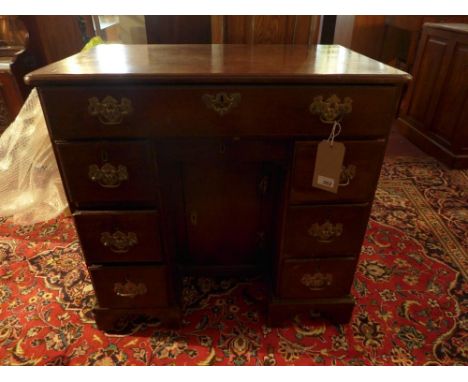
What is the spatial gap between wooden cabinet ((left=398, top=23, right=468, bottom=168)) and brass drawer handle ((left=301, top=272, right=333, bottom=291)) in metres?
1.74

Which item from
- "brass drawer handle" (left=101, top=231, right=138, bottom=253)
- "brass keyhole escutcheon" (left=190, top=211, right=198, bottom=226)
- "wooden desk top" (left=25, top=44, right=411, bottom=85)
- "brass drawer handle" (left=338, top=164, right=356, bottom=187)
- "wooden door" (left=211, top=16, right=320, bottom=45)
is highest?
"wooden door" (left=211, top=16, right=320, bottom=45)

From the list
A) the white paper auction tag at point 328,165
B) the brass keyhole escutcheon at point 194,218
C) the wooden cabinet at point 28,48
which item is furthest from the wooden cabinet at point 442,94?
the wooden cabinet at point 28,48

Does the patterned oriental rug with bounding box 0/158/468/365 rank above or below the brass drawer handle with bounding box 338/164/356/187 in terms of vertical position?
below

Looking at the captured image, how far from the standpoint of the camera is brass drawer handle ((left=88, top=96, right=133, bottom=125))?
793 millimetres

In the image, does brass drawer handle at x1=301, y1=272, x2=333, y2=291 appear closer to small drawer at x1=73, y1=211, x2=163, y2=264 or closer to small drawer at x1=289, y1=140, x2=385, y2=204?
small drawer at x1=289, y1=140, x2=385, y2=204

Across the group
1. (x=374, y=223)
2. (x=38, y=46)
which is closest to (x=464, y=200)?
(x=374, y=223)

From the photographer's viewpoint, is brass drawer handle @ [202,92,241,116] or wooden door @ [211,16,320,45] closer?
brass drawer handle @ [202,92,241,116]

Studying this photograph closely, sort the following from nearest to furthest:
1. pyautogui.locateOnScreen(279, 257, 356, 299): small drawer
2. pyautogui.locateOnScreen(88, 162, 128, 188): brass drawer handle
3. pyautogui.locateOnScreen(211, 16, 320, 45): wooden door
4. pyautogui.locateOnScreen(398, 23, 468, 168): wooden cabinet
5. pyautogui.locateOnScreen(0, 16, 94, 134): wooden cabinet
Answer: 1. pyautogui.locateOnScreen(88, 162, 128, 188): brass drawer handle
2. pyautogui.locateOnScreen(279, 257, 356, 299): small drawer
3. pyautogui.locateOnScreen(211, 16, 320, 45): wooden door
4. pyautogui.locateOnScreen(0, 16, 94, 134): wooden cabinet
5. pyautogui.locateOnScreen(398, 23, 468, 168): wooden cabinet

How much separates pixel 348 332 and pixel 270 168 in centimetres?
65

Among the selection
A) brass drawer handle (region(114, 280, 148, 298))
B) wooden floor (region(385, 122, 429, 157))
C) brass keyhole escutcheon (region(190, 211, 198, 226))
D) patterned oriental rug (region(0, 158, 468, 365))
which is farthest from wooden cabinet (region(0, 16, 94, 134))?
wooden floor (region(385, 122, 429, 157))

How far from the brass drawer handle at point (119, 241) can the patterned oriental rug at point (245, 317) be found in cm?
37

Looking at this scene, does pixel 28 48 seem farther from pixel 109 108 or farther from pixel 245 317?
pixel 245 317

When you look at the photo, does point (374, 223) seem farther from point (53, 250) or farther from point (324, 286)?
point (53, 250)

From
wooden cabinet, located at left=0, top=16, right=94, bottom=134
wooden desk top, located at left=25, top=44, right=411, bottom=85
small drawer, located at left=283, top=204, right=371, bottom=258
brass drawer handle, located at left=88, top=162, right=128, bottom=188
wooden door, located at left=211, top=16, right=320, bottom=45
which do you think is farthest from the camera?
wooden cabinet, located at left=0, top=16, right=94, bottom=134
